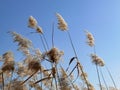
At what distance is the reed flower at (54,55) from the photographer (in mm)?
5994

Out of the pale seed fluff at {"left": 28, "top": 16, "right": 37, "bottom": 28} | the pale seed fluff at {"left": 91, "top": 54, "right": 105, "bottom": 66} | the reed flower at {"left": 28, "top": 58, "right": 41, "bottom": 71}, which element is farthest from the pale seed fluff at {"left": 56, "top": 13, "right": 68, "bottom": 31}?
the reed flower at {"left": 28, "top": 58, "right": 41, "bottom": 71}

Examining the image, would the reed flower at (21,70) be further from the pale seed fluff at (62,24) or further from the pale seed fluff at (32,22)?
the pale seed fluff at (62,24)

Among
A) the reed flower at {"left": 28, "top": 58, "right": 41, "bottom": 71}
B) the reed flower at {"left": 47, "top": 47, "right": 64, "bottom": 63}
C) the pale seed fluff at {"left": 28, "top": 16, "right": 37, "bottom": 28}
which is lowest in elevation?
the reed flower at {"left": 28, "top": 58, "right": 41, "bottom": 71}

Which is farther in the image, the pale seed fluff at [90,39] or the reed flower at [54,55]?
the pale seed fluff at [90,39]

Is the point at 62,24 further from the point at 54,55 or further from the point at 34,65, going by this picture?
the point at 34,65

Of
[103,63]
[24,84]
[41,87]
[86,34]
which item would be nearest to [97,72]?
[103,63]

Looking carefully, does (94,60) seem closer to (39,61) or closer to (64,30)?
(64,30)

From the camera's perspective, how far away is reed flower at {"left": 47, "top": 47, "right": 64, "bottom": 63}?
5994mm

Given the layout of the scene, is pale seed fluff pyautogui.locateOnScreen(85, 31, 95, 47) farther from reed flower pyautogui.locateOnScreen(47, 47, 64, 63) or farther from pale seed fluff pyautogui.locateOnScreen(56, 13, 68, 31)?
reed flower pyautogui.locateOnScreen(47, 47, 64, 63)

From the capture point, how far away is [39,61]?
20.1ft

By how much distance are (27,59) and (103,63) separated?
2494 millimetres

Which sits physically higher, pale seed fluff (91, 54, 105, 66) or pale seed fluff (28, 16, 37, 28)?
pale seed fluff (28, 16, 37, 28)

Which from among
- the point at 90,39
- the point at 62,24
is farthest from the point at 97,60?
the point at 62,24

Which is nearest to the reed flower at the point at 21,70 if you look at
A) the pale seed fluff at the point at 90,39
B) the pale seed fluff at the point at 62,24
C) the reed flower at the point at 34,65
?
the reed flower at the point at 34,65
